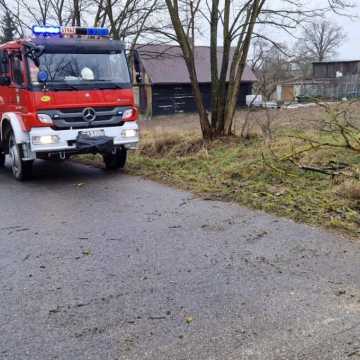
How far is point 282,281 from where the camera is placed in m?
4.10

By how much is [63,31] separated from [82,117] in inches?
76.7

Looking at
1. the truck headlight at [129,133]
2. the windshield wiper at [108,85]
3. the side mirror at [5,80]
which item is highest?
the side mirror at [5,80]

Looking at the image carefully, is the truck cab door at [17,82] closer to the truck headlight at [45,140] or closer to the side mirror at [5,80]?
the side mirror at [5,80]

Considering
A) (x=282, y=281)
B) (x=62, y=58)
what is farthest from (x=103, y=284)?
(x=62, y=58)

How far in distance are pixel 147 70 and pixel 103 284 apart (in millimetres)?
36298

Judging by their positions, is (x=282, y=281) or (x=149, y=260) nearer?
(x=282, y=281)

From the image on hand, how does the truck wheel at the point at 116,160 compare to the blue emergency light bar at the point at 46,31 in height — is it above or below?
below

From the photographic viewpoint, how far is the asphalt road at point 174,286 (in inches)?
122

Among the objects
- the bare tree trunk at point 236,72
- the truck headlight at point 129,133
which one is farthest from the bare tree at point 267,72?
the truck headlight at point 129,133

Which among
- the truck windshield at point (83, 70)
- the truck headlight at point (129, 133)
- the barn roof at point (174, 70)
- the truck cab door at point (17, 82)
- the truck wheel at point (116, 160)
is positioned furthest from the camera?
the barn roof at point (174, 70)

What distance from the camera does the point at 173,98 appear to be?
40.1 m

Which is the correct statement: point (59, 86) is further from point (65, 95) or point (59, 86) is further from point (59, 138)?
point (59, 138)

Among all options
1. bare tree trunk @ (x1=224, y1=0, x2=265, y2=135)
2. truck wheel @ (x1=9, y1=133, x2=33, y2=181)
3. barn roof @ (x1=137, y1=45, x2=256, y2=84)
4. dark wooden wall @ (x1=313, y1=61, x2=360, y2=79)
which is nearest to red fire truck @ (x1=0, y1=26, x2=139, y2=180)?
truck wheel @ (x1=9, y1=133, x2=33, y2=181)

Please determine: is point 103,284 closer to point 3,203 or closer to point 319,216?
point 319,216
